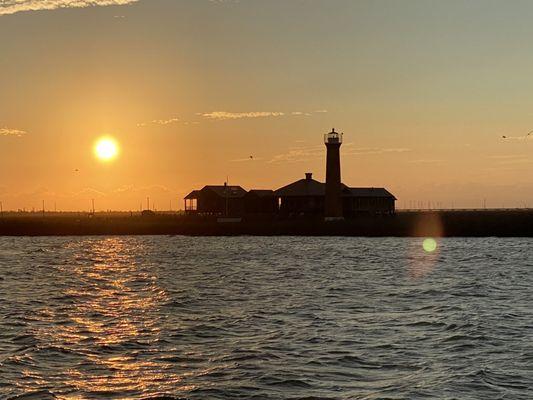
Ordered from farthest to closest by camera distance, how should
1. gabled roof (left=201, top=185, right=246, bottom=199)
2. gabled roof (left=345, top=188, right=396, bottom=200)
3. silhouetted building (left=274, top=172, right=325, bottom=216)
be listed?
gabled roof (left=201, top=185, right=246, bottom=199), gabled roof (left=345, top=188, right=396, bottom=200), silhouetted building (left=274, top=172, right=325, bottom=216)

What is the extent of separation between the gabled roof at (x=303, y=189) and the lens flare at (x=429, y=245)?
83.0ft

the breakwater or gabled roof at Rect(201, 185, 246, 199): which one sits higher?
gabled roof at Rect(201, 185, 246, 199)

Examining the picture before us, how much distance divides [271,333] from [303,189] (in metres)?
89.6

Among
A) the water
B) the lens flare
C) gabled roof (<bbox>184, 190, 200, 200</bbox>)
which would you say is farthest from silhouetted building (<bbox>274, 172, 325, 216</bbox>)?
the water

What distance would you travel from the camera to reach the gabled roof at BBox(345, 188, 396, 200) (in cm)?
11450

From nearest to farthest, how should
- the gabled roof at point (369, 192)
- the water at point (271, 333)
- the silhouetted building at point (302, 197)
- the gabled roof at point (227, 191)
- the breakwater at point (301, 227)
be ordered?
1. the water at point (271, 333)
2. the breakwater at point (301, 227)
3. the silhouetted building at point (302, 197)
4. the gabled roof at point (369, 192)
5. the gabled roof at point (227, 191)

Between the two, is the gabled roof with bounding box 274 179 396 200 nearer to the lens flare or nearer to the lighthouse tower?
the lighthouse tower

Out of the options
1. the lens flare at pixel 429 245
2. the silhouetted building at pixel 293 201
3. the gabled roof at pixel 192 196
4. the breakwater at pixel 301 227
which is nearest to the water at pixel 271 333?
the lens flare at pixel 429 245

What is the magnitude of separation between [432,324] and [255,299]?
10024 millimetres

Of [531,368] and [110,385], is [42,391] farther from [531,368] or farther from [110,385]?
[531,368]

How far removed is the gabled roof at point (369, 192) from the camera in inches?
4508

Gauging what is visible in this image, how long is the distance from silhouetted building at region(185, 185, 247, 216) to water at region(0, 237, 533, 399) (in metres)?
69.2

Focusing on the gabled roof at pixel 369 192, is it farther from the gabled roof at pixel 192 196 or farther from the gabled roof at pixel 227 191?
the gabled roof at pixel 192 196

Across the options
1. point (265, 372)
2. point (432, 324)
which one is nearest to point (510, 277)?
point (432, 324)
